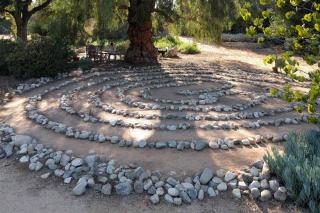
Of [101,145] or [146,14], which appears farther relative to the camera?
[146,14]

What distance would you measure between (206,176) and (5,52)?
10.7 meters

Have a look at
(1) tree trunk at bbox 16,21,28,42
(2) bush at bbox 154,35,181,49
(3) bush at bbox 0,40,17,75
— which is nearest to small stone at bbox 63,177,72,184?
(3) bush at bbox 0,40,17,75

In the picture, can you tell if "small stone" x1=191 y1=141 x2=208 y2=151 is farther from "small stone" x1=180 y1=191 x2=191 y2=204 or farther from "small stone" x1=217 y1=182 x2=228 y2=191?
"small stone" x1=180 y1=191 x2=191 y2=204

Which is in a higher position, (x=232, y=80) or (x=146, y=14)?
(x=146, y=14)

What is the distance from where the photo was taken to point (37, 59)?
13375 mm

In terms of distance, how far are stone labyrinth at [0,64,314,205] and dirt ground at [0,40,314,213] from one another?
0.06 meters

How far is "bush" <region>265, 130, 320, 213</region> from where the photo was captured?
5219 millimetres

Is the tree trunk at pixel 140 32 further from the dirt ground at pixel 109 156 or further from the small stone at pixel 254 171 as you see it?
the small stone at pixel 254 171

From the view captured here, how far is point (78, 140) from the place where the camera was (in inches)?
311

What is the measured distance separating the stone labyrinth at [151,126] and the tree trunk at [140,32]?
2410 mm

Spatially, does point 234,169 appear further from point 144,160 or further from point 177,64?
point 177,64

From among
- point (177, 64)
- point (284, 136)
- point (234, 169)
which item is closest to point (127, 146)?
point (234, 169)

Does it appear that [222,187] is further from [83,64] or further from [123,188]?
[83,64]

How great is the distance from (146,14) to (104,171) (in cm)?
988
